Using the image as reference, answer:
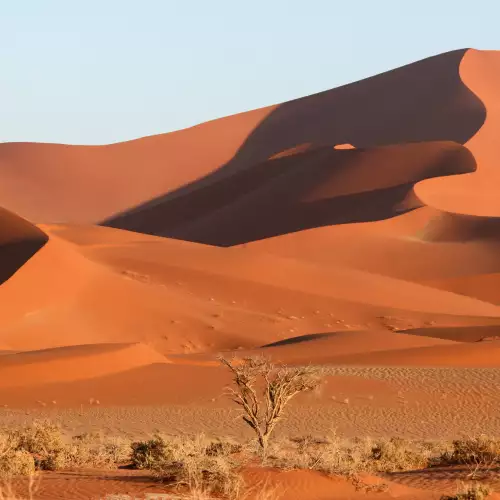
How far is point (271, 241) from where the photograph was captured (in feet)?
160

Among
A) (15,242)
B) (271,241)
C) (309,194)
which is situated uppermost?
(309,194)

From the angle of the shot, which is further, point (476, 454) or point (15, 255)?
point (15, 255)

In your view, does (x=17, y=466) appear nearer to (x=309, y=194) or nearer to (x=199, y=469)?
(x=199, y=469)

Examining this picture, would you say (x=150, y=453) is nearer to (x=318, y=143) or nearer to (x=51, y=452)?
(x=51, y=452)

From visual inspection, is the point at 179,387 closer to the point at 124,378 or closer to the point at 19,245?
the point at 124,378

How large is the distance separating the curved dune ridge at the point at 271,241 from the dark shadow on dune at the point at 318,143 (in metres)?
0.17

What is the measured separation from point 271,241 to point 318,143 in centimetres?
3241

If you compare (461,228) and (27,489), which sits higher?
(461,228)

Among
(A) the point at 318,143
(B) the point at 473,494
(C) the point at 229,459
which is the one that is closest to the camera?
(B) the point at 473,494

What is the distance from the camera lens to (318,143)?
80.0 meters

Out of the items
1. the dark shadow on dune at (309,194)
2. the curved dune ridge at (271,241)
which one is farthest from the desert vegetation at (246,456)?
the dark shadow on dune at (309,194)

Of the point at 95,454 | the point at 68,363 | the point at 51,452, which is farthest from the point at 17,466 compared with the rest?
the point at 68,363

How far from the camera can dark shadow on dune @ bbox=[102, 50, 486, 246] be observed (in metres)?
61.6

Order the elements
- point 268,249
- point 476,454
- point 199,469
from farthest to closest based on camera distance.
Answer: point 268,249 → point 476,454 → point 199,469
